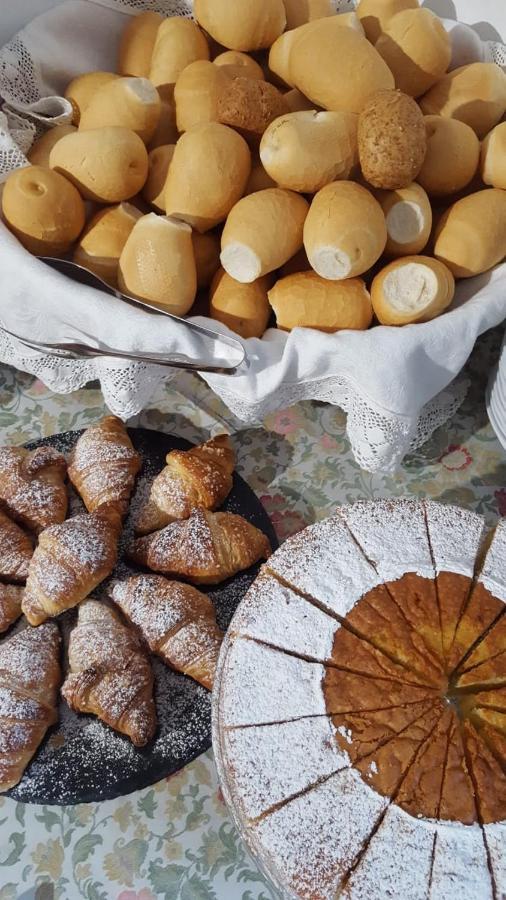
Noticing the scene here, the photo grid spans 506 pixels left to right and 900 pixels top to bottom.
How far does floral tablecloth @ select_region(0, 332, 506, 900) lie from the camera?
775 mm

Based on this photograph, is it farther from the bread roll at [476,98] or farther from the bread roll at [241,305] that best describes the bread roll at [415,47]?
the bread roll at [241,305]

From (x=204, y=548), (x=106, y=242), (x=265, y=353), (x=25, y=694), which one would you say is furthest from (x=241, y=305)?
(x=25, y=694)

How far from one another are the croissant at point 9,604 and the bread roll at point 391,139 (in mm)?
651

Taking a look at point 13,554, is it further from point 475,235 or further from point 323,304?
point 475,235

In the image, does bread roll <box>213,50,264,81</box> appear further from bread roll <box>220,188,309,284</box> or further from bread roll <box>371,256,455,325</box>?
bread roll <box>371,256,455,325</box>

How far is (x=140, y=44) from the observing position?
1068mm

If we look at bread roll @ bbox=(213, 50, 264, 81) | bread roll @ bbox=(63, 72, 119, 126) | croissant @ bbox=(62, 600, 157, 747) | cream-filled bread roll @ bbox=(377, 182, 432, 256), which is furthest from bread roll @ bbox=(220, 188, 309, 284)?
croissant @ bbox=(62, 600, 157, 747)

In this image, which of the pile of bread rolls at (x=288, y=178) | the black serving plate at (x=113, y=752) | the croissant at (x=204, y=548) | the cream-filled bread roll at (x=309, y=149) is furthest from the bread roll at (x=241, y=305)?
the black serving plate at (x=113, y=752)

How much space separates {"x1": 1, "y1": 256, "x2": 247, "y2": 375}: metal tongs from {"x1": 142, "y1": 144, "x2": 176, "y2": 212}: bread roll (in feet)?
0.51

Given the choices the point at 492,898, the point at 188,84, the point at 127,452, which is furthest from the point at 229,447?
the point at 492,898

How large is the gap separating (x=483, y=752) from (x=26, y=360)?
739mm

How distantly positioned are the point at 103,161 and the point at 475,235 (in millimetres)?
459

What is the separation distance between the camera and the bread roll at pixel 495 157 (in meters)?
0.89

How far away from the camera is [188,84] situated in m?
0.95
